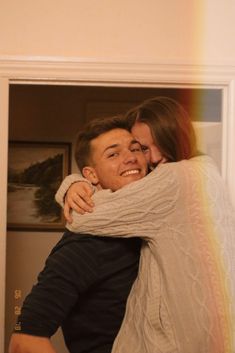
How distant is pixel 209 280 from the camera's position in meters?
0.96

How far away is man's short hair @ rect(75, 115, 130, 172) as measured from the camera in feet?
3.80

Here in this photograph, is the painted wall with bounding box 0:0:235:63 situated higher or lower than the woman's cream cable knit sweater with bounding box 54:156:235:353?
higher

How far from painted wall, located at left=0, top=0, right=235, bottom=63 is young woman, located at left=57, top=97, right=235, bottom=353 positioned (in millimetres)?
466

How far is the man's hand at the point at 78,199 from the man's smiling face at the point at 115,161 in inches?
2.4

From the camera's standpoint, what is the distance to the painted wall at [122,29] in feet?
4.20

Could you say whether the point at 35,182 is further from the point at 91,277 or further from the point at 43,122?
the point at 91,277

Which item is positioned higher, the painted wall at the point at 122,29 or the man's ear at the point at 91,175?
the painted wall at the point at 122,29

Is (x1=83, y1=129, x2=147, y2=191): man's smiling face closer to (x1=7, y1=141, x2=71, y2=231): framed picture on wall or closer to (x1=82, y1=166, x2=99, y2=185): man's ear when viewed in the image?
(x1=82, y1=166, x2=99, y2=185): man's ear

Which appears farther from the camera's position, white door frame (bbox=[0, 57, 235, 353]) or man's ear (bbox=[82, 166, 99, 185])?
white door frame (bbox=[0, 57, 235, 353])

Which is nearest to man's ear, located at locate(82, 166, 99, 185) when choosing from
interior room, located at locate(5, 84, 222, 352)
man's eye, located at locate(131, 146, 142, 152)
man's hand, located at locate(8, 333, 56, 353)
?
man's eye, located at locate(131, 146, 142, 152)

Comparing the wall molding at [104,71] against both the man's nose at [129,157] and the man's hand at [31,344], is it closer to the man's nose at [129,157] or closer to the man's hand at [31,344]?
the man's nose at [129,157]

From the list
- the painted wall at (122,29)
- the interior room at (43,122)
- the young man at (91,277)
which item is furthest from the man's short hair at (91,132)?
the interior room at (43,122)

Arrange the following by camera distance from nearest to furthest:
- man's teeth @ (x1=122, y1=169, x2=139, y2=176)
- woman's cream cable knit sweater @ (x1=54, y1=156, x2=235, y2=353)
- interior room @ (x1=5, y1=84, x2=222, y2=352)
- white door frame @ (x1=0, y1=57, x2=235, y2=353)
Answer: woman's cream cable knit sweater @ (x1=54, y1=156, x2=235, y2=353) → man's teeth @ (x1=122, y1=169, x2=139, y2=176) → white door frame @ (x1=0, y1=57, x2=235, y2=353) → interior room @ (x1=5, y1=84, x2=222, y2=352)

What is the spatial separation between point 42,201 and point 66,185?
1160mm
